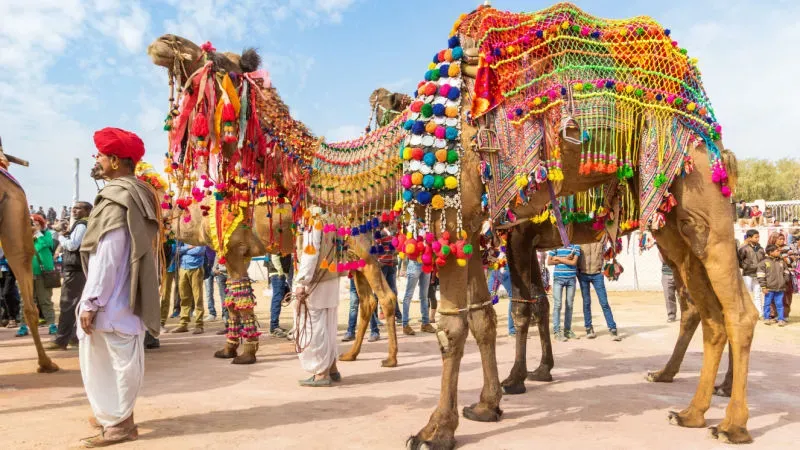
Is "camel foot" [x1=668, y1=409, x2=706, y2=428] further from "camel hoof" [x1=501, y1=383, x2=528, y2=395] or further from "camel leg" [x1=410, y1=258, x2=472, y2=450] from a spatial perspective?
"camel leg" [x1=410, y1=258, x2=472, y2=450]

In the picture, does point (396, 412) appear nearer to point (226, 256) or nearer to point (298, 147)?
point (298, 147)

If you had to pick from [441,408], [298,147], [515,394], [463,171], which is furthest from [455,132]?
[515,394]

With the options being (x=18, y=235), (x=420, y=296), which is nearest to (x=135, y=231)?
(x=18, y=235)

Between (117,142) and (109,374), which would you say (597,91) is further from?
(109,374)

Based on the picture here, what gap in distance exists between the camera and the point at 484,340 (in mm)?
4641

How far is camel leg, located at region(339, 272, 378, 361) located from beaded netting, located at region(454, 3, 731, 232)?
4158 mm

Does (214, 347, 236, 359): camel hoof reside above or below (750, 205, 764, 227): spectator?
below

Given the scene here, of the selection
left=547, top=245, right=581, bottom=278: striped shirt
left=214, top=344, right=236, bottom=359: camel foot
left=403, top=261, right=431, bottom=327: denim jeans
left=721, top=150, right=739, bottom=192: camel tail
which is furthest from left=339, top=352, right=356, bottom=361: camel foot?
left=721, top=150, right=739, bottom=192: camel tail

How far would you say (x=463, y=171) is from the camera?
4156 mm

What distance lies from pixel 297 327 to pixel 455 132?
3184 mm

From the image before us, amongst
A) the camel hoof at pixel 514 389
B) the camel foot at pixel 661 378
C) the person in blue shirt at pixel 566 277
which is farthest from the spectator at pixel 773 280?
the camel hoof at pixel 514 389

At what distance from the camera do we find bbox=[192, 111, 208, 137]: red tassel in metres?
4.46

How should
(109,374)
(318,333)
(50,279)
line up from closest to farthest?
(109,374), (318,333), (50,279)

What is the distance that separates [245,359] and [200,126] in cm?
397
